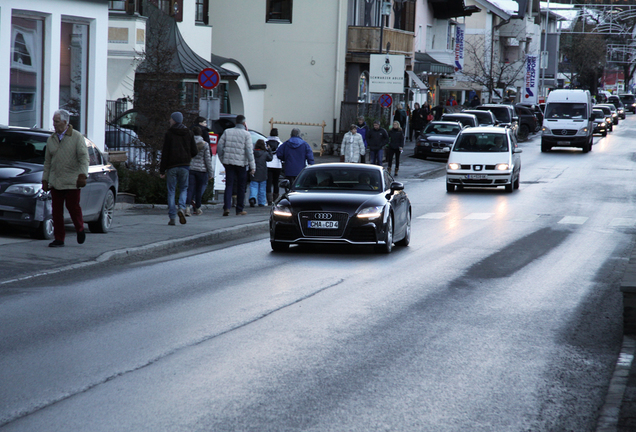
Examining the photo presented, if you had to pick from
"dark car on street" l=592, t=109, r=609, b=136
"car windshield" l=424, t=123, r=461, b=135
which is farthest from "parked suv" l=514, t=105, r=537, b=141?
"car windshield" l=424, t=123, r=461, b=135

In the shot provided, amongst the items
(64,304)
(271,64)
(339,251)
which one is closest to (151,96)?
(339,251)

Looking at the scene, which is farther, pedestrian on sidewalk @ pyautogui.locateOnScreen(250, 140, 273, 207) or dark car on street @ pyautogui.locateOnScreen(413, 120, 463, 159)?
dark car on street @ pyautogui.locateOnScreen(413, 120, 463, 159)

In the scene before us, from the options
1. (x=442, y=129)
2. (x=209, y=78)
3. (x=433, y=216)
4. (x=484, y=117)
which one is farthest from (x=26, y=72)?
(x=484, y=117)

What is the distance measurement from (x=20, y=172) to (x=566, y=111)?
37.9 metres

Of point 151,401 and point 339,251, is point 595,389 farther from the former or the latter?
point 339,251

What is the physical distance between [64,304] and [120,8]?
762 inches

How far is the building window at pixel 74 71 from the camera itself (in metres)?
20.9

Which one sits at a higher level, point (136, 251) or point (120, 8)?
point (120, 8)

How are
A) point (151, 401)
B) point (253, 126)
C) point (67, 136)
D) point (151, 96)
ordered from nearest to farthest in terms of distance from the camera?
point (151, 401)
point (67, 136)
point (151, 96)
point (253, 126)

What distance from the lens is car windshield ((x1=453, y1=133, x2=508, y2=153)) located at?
28.7 metres

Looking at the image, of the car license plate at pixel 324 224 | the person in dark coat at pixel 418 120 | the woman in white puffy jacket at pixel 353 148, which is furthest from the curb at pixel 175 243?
the person in dark coat at pixel 418 120

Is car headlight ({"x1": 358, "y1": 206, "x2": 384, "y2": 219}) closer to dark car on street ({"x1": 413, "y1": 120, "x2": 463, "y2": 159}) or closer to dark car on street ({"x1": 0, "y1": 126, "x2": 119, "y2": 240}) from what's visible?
dark car on street ({"x1": 0, "y1": 126, "x2": 119, "y2": 240})

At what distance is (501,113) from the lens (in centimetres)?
5356

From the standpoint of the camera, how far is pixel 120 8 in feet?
90.1
